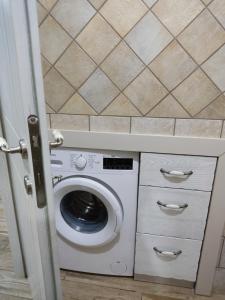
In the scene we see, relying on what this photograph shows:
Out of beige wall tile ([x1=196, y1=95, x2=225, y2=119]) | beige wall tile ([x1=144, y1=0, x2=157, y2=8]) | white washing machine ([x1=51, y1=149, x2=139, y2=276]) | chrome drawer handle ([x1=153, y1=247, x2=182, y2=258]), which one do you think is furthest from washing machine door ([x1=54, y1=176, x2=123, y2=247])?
beige wall tile ([x1=144, y1=0, x2=157, y2=8])

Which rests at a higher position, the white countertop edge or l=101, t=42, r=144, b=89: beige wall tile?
l=101, t=42, r=144, b=89: beige wall tile

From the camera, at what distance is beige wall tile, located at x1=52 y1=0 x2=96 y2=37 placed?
3.69ft

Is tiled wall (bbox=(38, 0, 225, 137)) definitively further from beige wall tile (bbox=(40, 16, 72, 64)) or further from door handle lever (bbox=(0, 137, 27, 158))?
door handle lever (bbox=(0, 137, 27, 158))

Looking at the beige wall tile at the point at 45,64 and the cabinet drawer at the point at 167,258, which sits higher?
the beige wall tile at the point at 45,64

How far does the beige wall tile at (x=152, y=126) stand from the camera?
1.23 metres

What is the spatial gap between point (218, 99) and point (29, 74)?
90 cm

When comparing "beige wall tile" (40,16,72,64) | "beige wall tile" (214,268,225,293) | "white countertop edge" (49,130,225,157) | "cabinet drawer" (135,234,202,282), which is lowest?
"beige wall tile" (214,268,225,293)

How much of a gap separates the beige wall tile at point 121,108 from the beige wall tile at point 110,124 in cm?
3

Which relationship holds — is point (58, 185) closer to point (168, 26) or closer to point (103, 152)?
point (103, 152)

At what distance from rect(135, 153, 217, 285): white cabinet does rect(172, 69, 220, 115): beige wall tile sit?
9.7 inches

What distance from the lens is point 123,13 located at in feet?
3.62

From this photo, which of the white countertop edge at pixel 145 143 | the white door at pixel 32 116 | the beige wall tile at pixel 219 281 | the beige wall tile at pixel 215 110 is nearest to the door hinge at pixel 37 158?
the white door at pixel 32 116

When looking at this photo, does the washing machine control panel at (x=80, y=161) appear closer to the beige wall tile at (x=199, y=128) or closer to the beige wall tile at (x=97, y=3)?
the beige wall tile at (x=199, y=128)

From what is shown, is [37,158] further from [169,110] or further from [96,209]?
[96,209]
